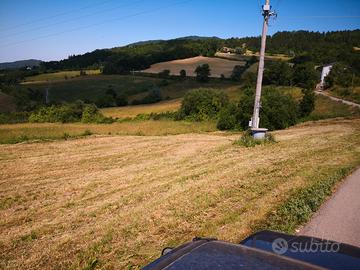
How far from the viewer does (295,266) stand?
124 inches

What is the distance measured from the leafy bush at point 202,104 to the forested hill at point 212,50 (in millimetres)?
66972

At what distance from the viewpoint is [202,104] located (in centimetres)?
5209

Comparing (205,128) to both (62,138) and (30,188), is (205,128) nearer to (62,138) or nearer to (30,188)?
(62,138)

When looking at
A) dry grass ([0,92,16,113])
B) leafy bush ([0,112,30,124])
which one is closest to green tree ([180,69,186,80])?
dry grass ([0,92,16,113])

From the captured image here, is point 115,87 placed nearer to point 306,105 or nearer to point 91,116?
point 91,116

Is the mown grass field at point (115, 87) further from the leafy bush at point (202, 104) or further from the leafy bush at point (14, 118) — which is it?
the leafy bush at point (202, 104)

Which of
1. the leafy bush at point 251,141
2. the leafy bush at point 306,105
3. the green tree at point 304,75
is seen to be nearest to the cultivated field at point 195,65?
the green tree at point 304,75

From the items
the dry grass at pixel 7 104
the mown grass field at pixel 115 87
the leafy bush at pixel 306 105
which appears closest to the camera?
the leafy bush at pixel 306 105

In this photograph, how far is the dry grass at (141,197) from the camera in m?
7.84

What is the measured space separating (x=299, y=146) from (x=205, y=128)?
69.7 ft

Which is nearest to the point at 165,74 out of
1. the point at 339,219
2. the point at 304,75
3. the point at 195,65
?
the point at 195,65

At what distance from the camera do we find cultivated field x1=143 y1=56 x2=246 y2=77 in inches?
4328

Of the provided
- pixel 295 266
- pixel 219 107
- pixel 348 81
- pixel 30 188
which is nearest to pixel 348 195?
pixel 295 266

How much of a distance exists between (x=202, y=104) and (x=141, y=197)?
41406 mm
